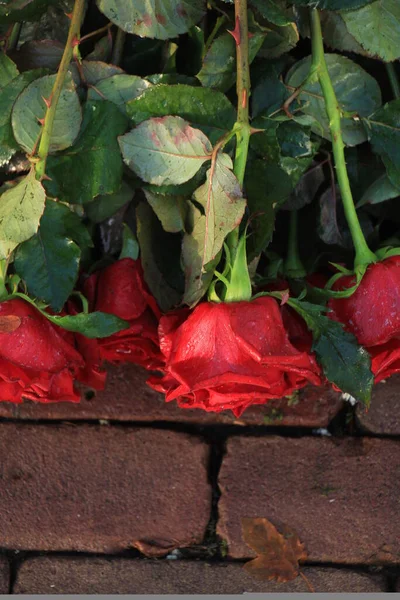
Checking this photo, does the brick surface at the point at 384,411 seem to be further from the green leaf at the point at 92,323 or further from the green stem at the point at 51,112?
the green stem at the point at 51,112

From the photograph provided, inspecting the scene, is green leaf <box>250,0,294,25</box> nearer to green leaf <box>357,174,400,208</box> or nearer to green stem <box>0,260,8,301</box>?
green leaf <box>357,174,400,208</box>

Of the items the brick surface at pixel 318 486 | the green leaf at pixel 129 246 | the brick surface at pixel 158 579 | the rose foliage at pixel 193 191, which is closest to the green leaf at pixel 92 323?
the rose foliage at pixel 193 191

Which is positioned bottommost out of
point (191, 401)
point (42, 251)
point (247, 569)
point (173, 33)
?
point (247, 569)

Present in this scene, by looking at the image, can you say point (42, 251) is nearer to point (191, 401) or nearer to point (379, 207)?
point (191, 401)

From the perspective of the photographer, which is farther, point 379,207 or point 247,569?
point 247,569

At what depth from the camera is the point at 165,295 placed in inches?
31.7

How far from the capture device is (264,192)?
2.41ft

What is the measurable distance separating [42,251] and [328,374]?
0.29m

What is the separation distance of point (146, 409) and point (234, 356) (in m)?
0.46

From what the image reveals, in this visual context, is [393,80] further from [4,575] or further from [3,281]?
[4,575]

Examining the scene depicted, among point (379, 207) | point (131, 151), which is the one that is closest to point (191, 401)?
point (131, 151)

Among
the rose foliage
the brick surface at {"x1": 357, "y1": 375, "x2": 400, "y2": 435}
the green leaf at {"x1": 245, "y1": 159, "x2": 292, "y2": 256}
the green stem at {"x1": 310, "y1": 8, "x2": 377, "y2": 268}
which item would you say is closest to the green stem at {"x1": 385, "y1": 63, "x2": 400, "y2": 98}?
the rose foliage

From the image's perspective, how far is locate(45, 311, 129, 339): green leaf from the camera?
0.72m

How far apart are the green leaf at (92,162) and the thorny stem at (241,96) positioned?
12 centimetres
